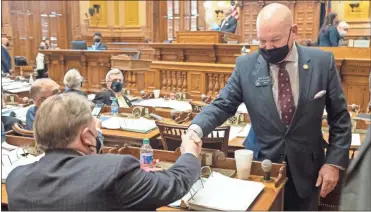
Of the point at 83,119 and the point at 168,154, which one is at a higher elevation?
the point at 83,119

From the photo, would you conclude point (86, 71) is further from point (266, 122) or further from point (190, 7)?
point (266, 122)

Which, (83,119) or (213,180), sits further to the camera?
(213,180)

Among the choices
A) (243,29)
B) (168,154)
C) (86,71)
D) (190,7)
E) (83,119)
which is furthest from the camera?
(190,7)

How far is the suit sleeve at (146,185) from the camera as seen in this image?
141 centimetres

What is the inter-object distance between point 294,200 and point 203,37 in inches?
224

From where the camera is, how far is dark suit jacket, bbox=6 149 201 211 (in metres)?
1.36

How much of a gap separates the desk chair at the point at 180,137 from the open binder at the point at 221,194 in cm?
65

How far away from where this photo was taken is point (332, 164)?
2.03 metres

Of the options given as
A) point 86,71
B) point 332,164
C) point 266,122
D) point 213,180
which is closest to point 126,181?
point 213,180

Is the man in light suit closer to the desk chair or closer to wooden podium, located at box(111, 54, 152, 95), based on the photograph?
the desk chair

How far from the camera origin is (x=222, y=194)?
6.19ft

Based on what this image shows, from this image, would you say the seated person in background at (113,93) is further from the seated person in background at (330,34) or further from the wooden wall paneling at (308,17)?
the wooden wall paneling at (308,17)

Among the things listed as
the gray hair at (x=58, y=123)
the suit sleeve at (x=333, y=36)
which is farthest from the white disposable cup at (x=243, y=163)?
the suit sleeve at (x=333, y=36)

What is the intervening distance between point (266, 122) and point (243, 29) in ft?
35.5
